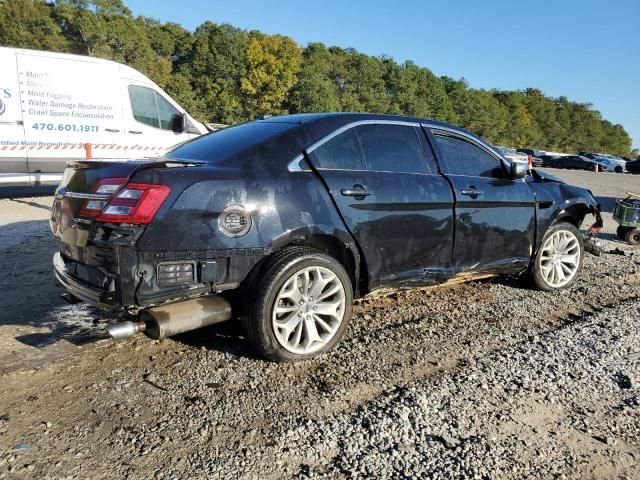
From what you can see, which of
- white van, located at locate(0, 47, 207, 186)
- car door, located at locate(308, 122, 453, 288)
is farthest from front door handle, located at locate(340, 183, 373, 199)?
white van, located at locate(0, 47, 207, 186)

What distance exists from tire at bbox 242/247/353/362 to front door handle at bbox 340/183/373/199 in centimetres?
46

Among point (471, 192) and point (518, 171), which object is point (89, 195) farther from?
point (518, 171)

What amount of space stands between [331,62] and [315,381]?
8225 centimetres

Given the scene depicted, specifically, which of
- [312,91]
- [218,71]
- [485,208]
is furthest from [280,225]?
[312,91]

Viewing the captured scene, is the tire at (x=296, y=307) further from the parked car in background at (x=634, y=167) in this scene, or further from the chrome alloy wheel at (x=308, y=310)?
the parked car in background at (x=634, y=167)

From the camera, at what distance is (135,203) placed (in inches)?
112

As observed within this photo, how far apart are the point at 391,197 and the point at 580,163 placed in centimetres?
4769

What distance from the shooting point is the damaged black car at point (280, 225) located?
9.47 ft

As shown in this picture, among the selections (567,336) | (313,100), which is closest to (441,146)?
(567,336)

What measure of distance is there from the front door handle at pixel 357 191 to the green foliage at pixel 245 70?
5352 cm

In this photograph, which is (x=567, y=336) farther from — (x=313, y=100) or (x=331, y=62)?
(x=331, y=62)

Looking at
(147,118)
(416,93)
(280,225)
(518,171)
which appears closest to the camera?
(280,225)

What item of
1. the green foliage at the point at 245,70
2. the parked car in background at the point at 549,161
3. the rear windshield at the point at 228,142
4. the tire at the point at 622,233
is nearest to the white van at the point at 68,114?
the rear windshield at the point at 228,142

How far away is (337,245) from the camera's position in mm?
3562
